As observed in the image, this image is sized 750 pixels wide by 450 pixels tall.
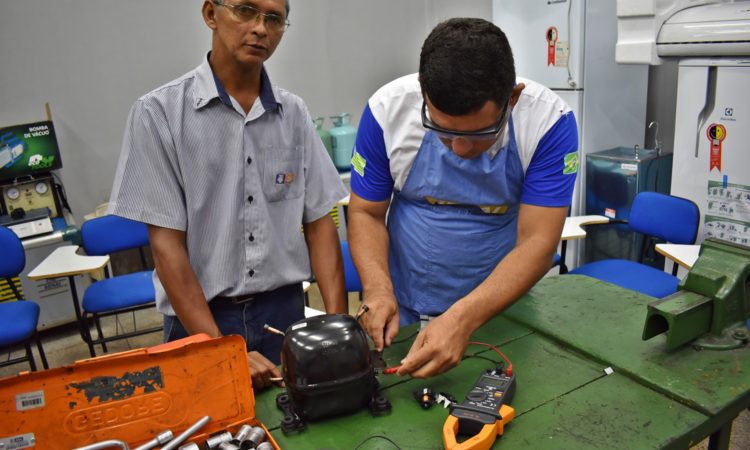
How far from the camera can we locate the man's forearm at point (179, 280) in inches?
56.9

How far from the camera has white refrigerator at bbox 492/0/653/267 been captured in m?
3.64

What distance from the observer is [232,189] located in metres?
1.52

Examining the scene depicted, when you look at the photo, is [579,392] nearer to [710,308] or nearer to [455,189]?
[710,308]

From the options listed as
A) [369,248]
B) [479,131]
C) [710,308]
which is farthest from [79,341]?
[710,308]

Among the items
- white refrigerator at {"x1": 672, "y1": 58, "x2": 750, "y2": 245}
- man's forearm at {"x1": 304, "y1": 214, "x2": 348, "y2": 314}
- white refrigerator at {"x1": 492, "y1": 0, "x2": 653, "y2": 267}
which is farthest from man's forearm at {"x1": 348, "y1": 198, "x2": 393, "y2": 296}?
white refrigerator at {"x1": 492, "y1": 0, "x2": 653, "y2": 267}

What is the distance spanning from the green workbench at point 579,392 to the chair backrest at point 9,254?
8.14 ft

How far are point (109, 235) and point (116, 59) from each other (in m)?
1.35

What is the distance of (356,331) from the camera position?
43.7 inches

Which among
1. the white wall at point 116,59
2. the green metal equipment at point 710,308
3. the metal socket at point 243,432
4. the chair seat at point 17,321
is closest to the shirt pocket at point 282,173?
the metal socket at point 243,432

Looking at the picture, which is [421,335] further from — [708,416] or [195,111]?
[195,111]

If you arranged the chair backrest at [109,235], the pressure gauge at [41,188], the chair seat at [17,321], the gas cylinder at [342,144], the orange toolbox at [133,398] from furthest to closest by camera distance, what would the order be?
the gas cylinder at [342,144] < the pressure gauge at [41,188] < the chair backrest at [109,235] < the chair seat at [17,321] < the orange toolbox at [133,398]

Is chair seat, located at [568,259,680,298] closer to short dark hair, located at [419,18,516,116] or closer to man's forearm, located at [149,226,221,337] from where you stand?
short dark hair, located at [419,18,516,116]

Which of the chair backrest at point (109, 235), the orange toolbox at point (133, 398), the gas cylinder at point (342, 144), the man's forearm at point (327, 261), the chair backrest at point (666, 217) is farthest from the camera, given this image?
the gas cylinder at point (342, 144)

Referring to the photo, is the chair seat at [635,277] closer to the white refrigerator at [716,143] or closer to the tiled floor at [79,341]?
the white refrigerator at [716,143]
